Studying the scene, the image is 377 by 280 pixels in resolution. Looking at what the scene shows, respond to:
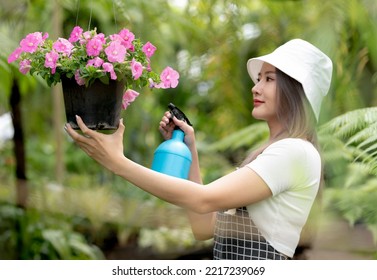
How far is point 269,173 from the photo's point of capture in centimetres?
110

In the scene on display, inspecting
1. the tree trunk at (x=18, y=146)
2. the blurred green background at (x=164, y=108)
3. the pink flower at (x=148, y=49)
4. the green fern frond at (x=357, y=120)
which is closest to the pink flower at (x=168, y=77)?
the pink flower at (x=148, y=49)

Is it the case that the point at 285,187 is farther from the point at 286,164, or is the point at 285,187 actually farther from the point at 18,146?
the point at 18,146

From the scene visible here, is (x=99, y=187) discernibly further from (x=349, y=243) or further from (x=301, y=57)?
(x=301, y=57)

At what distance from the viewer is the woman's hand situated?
1.21 metres

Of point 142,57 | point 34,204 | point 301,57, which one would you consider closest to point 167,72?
point 142,57

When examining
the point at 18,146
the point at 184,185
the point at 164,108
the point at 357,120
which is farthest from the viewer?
the point at 164,108

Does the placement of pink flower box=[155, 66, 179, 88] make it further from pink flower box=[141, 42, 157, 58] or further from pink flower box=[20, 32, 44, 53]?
pink flower box=[20, 32, 44, 53]

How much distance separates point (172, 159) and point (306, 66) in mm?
290

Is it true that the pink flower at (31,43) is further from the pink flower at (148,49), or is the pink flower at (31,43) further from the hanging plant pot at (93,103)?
the pink flower at (148,49)

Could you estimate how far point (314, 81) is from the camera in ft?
3.84

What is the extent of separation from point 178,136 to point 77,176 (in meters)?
3.52

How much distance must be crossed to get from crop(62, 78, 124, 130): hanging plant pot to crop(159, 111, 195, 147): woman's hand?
0.31 ft

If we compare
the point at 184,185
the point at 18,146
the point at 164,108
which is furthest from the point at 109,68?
the point at 164,108

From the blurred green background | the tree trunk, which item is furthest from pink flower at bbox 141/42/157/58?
the tree trunk
